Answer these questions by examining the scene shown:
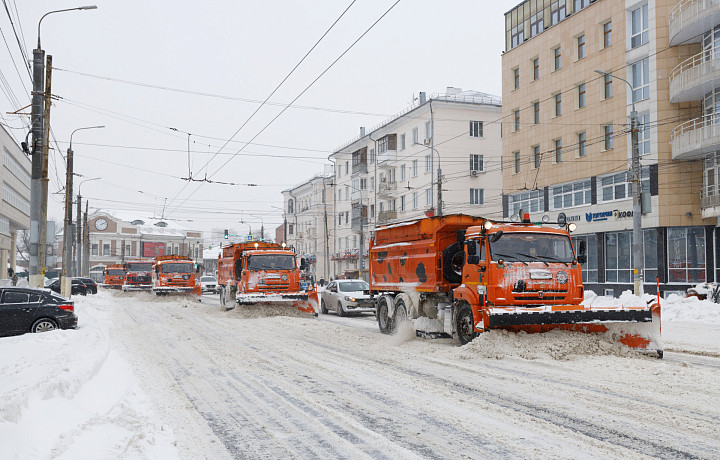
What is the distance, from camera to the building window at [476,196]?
168 feet

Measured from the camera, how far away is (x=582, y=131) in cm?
3622

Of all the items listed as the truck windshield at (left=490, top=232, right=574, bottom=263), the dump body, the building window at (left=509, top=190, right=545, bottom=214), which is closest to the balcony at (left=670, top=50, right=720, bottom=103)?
the building window at (left=509, top=190, right=545, bottom=214)

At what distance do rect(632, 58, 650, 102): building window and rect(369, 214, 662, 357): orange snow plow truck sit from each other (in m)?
21.9

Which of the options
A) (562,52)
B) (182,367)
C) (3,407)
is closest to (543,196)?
(562,52)

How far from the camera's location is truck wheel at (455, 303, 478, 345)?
493 inches

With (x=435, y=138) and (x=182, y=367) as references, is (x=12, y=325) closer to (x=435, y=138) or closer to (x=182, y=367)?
A: (x=182, y=367)

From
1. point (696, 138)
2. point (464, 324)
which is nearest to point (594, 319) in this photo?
point (464, 324)

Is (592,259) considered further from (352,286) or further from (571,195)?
(352,286)

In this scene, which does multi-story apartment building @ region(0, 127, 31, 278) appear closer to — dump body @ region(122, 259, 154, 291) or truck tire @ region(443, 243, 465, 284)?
dump body @ region(122, 259, 154, 291)

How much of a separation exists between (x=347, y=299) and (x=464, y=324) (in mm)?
12213

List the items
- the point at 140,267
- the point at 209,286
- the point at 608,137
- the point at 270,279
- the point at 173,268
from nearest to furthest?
the point at 270,279 → the point at 608,137 → the point at 173,268 → the point at 140,267 → the point at 209,286

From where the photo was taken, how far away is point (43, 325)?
52.5 feet

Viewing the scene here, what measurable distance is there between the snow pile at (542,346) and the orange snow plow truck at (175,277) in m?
27.1

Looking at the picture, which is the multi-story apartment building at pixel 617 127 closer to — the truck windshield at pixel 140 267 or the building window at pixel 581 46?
the building window at pixel 581 46
